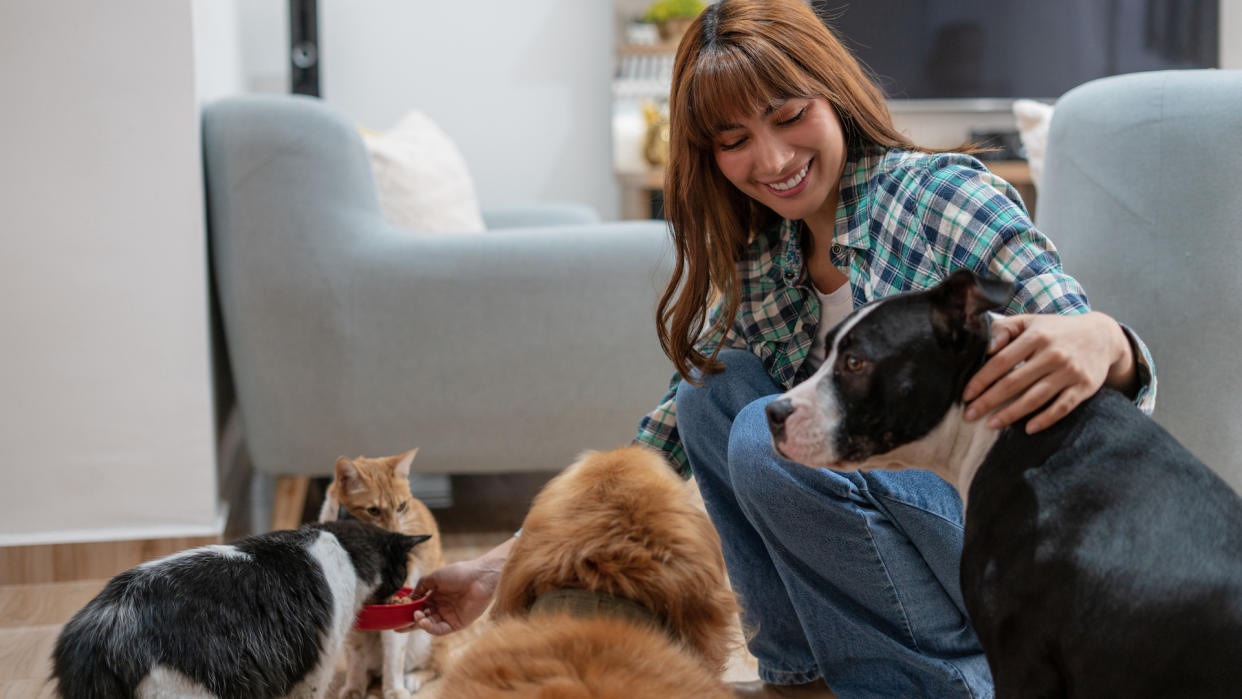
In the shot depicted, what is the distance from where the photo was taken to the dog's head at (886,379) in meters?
0.96

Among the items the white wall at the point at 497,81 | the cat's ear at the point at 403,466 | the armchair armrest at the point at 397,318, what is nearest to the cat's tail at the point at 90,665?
the cat's ear at the point at 403,466

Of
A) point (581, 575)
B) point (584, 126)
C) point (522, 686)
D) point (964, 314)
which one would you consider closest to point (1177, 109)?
point (964, 314)

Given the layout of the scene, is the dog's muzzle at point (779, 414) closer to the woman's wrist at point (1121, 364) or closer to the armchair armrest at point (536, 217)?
the woman's wrist at point (1121, 364)

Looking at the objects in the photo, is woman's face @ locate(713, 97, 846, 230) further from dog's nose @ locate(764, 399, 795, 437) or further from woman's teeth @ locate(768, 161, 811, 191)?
dog's nose @ locate(764, 399, 795, 437)

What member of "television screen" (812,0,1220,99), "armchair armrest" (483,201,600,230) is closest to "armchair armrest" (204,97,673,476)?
"armchair armrest" (483,201,600,230)

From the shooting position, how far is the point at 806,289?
59.8 inches

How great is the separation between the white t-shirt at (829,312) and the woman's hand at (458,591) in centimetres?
54

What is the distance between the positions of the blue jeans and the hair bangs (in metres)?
0.39

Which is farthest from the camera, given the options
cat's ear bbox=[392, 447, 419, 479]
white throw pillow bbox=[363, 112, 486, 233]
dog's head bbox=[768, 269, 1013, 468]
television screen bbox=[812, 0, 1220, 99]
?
television screen bbox=[812, 0, 1220, 99]

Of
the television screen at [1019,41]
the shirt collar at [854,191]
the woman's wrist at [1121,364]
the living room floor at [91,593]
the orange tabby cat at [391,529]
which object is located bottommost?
the living room floor at [91,593]

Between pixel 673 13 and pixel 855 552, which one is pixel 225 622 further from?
pixel 673 13

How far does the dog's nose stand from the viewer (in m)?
1.03

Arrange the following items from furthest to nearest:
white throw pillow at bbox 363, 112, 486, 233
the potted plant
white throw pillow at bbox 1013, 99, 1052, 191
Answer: the potted plant, white throw pillow at bbox 363, 112, 486, 233, white throw pillow at bbox 1013, 99, 1052, 191

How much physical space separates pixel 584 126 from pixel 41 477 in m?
3.29
